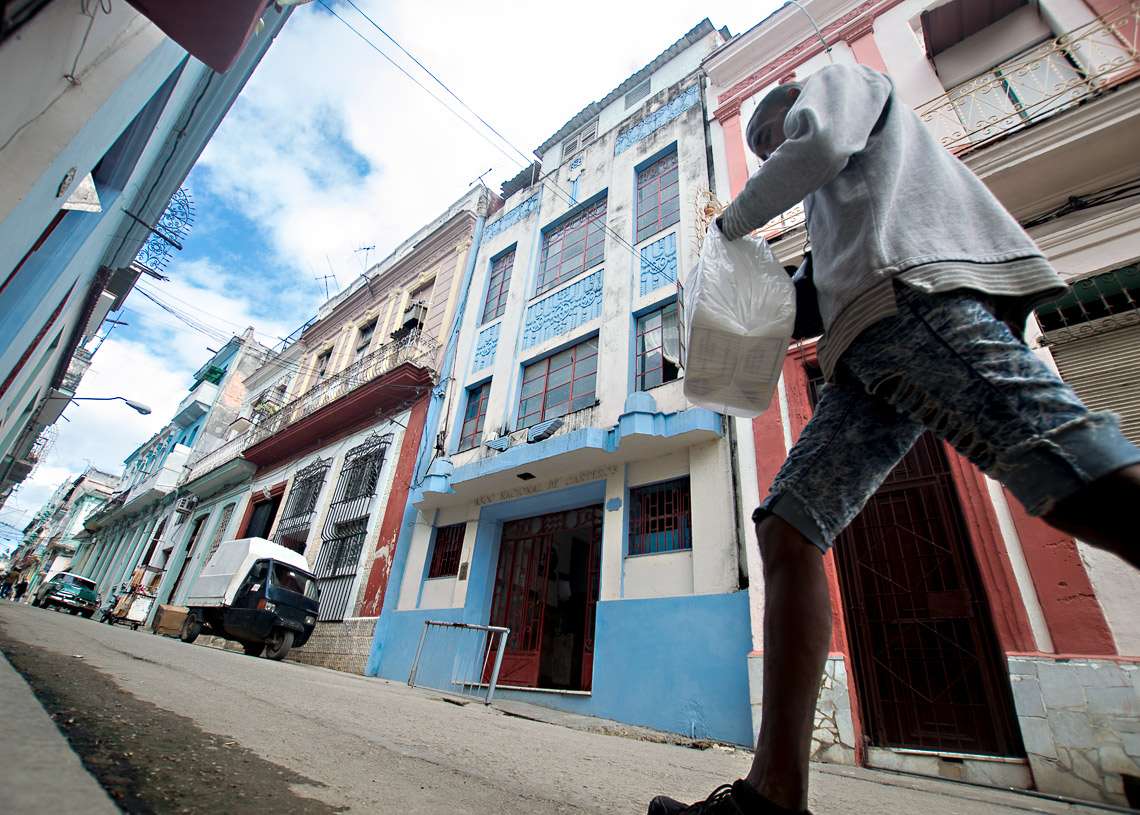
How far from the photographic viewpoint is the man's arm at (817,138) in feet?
4.20

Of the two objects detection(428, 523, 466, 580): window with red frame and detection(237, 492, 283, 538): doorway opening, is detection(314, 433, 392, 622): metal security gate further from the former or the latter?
detection(237, 492, 283, 538): doorway opening

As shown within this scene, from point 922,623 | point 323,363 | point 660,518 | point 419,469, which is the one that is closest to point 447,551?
point 419,469

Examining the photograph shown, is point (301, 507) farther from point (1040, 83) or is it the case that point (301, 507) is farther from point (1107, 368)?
point (1040, 83)

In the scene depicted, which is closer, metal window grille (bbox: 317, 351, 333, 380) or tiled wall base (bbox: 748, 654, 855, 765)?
tiled wall base (bbox: 748, 654, 855, 765)

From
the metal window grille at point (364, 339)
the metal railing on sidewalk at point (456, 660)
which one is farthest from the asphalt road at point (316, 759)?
the metal window grille at point (364, 339)

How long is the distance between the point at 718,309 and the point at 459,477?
334 inches

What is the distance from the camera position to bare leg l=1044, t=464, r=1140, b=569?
82cm

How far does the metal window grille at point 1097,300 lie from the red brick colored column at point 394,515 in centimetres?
1059

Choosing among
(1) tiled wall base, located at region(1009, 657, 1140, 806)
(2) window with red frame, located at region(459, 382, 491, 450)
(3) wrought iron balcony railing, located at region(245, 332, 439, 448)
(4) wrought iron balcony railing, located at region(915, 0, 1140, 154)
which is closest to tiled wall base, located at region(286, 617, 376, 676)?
(2) window with red frame, located at region(459, 382, 491, 450)

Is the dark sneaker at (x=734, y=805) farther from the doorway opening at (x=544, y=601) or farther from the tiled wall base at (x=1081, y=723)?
the doorway opening at (x=544, y=601)

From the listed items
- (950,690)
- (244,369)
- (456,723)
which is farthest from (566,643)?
(244,369)

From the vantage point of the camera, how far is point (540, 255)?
12.5 metres

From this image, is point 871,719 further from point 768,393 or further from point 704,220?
point 704,220

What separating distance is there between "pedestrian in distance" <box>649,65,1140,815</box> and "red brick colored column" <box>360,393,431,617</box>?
10571 millimetres
